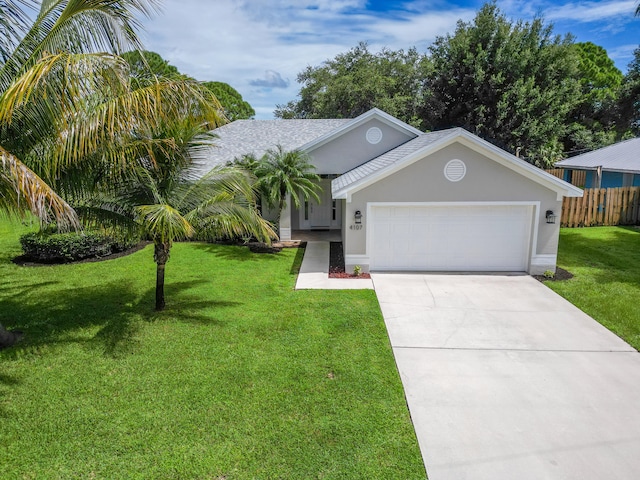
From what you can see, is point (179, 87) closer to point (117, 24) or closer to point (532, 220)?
point (117, 24)

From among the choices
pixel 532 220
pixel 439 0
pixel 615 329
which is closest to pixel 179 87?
pixel 615 329

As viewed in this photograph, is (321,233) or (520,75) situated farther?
(520,75)

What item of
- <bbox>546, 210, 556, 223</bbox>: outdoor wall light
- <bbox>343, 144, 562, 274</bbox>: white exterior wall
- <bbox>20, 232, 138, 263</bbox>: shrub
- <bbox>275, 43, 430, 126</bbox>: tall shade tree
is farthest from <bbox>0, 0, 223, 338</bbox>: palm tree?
<bbox>275, 43, 430, 126</bbox>: tall shade tree

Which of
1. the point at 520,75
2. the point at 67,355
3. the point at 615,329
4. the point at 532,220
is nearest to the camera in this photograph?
the point at 67,355

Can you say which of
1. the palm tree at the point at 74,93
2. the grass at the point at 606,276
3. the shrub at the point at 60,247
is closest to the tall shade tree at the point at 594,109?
the grass at the point at 606,276

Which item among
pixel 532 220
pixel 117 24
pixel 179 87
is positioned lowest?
pixel 532 220

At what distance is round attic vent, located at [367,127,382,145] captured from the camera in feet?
56.6

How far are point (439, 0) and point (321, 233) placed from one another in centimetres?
1056

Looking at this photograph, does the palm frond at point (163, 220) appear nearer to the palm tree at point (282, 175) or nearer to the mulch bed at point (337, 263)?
the mulch bed at point (337, 263)

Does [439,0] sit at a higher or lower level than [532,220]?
higher

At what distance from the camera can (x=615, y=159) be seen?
74.3 feet

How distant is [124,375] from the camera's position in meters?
6.84

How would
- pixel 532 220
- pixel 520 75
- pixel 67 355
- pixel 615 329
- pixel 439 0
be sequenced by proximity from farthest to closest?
pixel 520 75 → pixel 439 0 → pixel 532 220 → pixel 615 329 → pixel 67 355

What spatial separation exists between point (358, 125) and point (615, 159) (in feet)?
49.4
